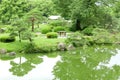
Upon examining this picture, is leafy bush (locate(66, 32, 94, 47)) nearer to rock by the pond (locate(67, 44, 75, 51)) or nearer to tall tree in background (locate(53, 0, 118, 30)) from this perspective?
rock by the pond (locate(67, 44, 75, 51))

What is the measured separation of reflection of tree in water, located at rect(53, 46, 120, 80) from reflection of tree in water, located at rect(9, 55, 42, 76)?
1.73 meters

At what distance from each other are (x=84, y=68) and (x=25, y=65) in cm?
412

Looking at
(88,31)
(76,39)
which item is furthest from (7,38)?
(88,31)

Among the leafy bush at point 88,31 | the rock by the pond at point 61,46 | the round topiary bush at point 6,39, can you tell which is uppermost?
the round topiary bush at point 6,39

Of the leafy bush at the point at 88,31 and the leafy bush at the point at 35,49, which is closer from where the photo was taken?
the leafy bush at the point at 35,49

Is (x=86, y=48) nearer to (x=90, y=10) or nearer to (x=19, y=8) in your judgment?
(x=90, y=10)

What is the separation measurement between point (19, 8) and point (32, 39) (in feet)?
35.8

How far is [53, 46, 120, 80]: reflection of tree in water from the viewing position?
669 inches

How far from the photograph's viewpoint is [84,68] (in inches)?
750

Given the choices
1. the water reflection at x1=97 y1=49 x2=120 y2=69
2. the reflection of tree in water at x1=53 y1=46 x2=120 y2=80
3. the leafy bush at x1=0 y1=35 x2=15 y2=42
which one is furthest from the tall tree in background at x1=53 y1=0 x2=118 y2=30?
the water reflection at x1=97 y1=49 x2=120 y2=69

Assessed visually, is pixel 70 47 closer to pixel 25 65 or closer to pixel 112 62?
pixel 112 62

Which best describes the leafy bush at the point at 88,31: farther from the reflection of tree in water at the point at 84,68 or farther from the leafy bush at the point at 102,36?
the reflection of tree in water at the point at 84,68

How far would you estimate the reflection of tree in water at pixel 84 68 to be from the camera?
55.7ft

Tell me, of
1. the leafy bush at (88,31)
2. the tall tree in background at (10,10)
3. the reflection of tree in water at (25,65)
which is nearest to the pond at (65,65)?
the reflection of tree in water at (25,65)
